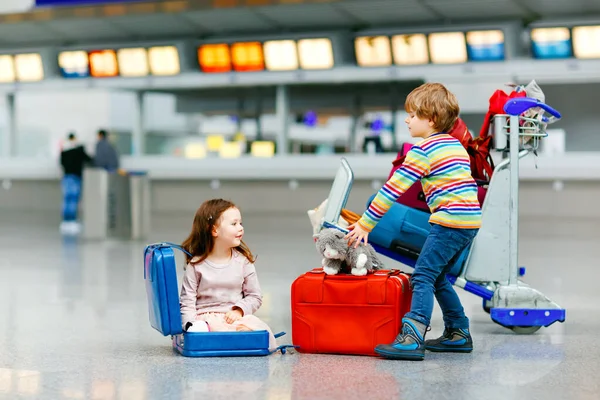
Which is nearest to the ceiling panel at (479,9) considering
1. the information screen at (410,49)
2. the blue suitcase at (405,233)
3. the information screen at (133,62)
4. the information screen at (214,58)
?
the information screen at (410,49)

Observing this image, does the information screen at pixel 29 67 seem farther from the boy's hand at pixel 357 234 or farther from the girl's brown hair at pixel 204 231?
the boy's hand at pixel 357 234

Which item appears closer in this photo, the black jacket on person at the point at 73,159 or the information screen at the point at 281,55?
the black jacket on person at the point at 73,159

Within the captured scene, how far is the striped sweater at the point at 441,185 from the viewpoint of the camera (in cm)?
407

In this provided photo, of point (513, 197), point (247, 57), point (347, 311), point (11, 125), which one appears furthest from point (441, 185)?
point (11, 125)

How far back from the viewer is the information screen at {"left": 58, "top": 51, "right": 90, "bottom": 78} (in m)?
16.2

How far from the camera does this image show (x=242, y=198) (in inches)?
600

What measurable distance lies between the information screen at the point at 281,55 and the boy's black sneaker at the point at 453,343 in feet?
35.1

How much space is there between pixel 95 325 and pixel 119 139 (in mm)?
11510

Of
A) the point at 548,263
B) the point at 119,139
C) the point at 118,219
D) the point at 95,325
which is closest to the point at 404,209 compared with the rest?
the point at 95,325

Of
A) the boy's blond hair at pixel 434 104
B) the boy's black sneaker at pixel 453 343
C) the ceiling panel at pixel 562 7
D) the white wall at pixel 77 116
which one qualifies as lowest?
the boy's black sneaker at pixel 453 343

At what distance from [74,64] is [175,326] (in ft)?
43.0

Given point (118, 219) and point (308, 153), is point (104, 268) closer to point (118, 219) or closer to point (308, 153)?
point (118, 219)

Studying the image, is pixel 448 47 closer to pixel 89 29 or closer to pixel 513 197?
pixel 89 29

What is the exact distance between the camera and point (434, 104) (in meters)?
4.12
